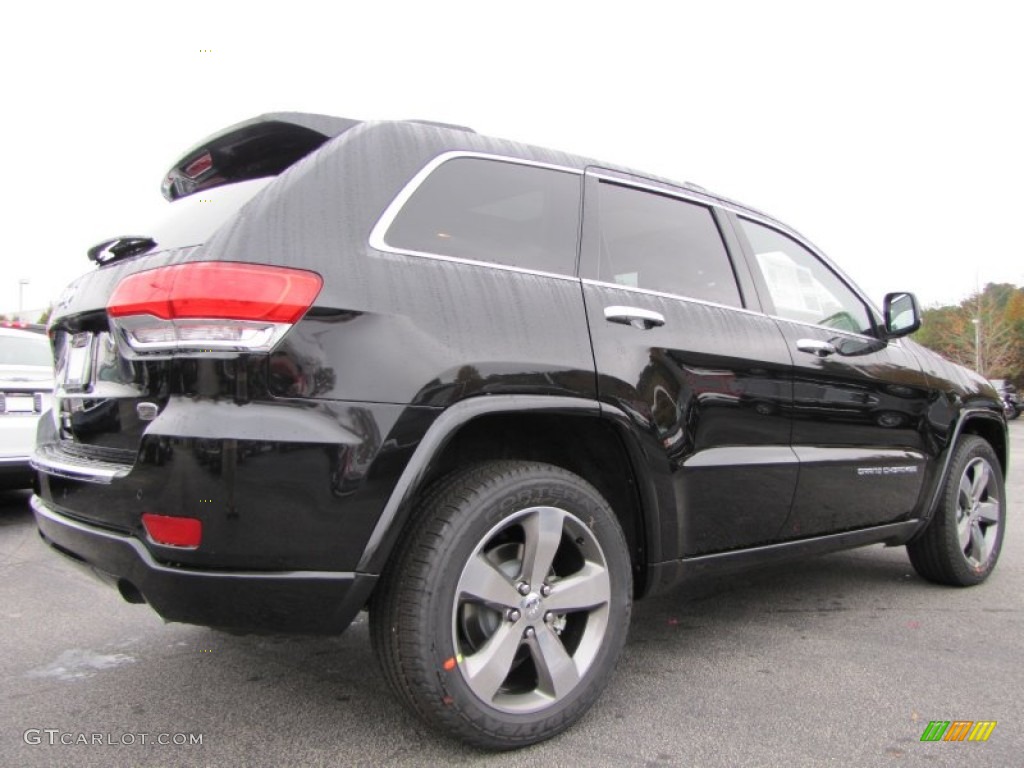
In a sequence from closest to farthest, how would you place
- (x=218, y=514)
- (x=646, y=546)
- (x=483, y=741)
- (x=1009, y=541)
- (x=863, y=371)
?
(x=218, y=514) < (x=483, y=741) < (x=646, y=546) < (x=863, y=371) < (x=1009, y=541)

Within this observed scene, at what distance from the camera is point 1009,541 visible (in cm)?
535

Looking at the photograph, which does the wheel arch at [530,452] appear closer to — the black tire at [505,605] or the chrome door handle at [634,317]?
the black tire at [505,605]

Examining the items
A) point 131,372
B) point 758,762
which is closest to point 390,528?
point 131,372

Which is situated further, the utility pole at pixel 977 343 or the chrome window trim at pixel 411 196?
the utility pole at pixel 977 343

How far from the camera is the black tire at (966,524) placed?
3.98 metres

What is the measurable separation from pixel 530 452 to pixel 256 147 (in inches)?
51.2

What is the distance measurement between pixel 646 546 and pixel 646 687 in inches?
20.7

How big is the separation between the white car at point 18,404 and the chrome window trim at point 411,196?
434 centimetres

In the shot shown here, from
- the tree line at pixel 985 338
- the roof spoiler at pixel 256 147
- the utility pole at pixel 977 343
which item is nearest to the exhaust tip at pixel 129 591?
the roof spoiler at pixel 256 147

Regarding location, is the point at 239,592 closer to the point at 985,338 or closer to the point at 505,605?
Answer: the point at 505,605

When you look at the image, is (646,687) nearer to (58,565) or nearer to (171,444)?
(171,444)

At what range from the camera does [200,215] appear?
7.61ft

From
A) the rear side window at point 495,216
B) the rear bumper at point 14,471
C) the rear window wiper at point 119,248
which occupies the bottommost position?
the rear bumper at point 14,471

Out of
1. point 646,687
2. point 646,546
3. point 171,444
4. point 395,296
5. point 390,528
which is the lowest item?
point 646,687
